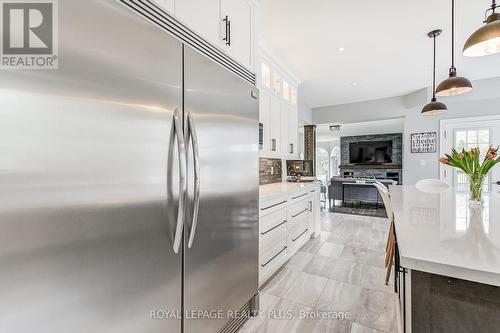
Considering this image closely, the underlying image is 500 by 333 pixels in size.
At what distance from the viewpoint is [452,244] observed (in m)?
0.90

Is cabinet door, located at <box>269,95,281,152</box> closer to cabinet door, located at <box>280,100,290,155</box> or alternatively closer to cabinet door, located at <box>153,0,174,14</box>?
cabinet door, located at <box>280,100,290,155</box>

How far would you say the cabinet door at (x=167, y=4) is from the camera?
3.62 feet

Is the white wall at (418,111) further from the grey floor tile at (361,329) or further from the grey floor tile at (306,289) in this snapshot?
the grey floor tile at (361,329)

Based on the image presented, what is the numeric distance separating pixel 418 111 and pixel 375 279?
13.8 feet

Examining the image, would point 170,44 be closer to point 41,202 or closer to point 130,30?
point 130,30

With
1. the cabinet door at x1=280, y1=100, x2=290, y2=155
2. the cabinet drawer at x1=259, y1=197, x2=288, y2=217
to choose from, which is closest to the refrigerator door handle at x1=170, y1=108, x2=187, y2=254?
the cabinet drawer at x1=259, y1=197, x2=288, y2=217

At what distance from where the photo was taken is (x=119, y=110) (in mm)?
851

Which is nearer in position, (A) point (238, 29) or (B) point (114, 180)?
(B) point (114, 180)

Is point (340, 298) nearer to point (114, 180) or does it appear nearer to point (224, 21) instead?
point (114, 180)

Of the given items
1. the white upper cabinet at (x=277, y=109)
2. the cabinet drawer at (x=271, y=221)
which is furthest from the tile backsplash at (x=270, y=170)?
the cabinet drawer at (x=271, y=221)

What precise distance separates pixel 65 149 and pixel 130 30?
1.73ft

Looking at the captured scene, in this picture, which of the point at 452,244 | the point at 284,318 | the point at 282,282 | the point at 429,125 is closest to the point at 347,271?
the point at 282,282

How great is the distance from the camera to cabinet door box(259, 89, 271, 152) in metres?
2.94

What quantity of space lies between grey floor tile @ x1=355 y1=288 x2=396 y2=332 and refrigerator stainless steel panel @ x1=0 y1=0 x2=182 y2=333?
4.84ft
